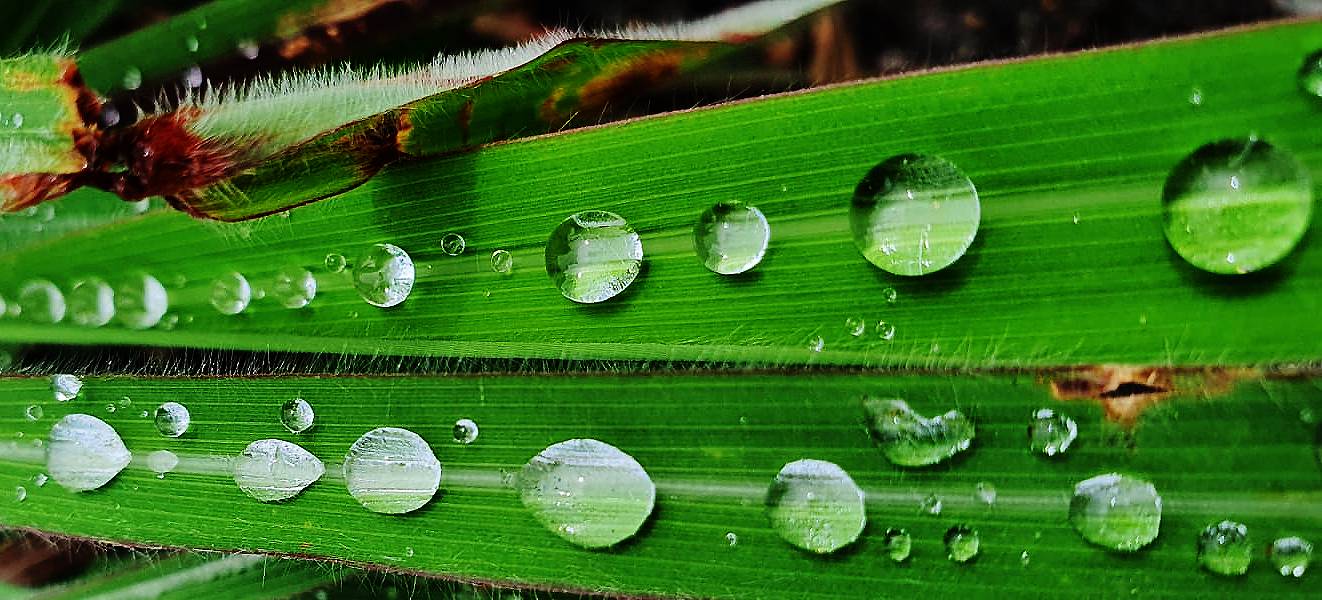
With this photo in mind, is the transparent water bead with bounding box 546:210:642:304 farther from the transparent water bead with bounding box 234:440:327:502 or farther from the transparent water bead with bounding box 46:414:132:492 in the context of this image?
the transparent water bead with bounding box 46:414:132:492

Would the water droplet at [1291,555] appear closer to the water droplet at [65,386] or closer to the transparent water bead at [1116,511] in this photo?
the transparent water bead at [1116,511]

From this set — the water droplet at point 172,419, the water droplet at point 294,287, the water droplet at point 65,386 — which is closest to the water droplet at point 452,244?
the water droplet at point 294,287

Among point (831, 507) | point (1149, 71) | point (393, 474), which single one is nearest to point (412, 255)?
point (393, 474)

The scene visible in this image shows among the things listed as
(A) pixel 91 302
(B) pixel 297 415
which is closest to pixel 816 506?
(B) pixel 297 415

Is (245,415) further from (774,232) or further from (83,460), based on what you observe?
(774,232)

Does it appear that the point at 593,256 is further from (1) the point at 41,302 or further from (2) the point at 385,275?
(1) the point at 41,302

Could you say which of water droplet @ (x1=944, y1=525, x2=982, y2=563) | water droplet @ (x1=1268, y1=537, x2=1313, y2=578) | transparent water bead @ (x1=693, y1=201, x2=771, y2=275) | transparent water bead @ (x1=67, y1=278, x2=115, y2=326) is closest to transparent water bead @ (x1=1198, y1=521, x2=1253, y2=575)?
water droplet @ (x1=1268, y1=537, x2=1313, y2=578)
